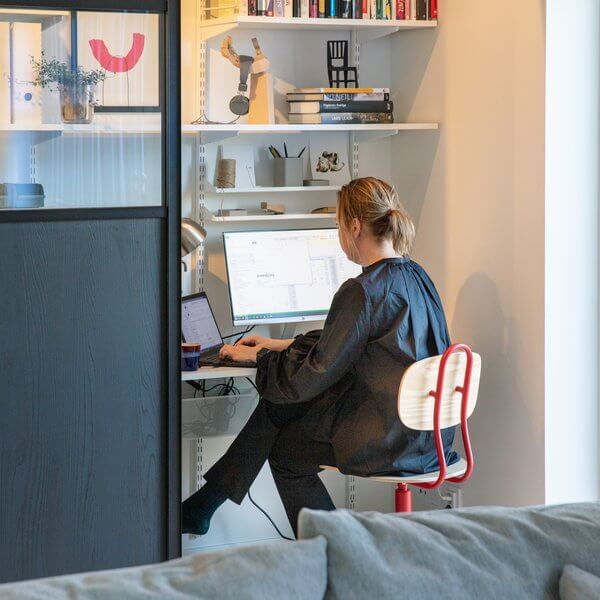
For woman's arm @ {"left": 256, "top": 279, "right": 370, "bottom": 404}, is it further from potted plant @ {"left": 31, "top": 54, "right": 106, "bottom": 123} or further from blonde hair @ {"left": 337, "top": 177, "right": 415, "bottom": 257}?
potted plant @ {"left": 31, "top": 54, "right": 106, "bottom": 123}

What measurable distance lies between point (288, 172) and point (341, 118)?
0.28 meters

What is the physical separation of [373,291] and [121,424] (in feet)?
2.61

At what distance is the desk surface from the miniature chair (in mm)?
1149

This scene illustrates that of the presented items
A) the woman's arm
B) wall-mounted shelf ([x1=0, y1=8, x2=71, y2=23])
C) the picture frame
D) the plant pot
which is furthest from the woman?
wall-mounted shelf ([x1=0, y1=8, x2=71, y2=23])

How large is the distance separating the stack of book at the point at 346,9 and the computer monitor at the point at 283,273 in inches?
28.8

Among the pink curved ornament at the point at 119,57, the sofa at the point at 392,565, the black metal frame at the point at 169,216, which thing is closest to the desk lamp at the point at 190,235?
the black metal frame at the point at 169,216

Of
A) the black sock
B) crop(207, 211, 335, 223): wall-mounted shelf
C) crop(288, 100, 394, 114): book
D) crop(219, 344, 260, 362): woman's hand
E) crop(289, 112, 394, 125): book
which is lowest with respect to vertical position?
the black sock

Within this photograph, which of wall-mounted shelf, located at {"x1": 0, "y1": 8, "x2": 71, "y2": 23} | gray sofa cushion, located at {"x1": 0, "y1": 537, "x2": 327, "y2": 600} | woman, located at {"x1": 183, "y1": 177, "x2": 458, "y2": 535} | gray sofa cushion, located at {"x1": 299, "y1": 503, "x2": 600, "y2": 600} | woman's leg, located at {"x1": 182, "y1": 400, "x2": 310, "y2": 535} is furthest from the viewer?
woman's leg, located at {"x1": 182, "y1": 400, "x2": 310, "y2": 535}

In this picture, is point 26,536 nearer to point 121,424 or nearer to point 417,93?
point 121,424

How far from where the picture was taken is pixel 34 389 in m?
2.86

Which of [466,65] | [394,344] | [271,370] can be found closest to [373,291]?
[394,344]

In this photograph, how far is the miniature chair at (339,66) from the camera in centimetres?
378

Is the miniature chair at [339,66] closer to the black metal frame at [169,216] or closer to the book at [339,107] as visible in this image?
the book at [339,107]

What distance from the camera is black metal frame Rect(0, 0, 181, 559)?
2.86 m
